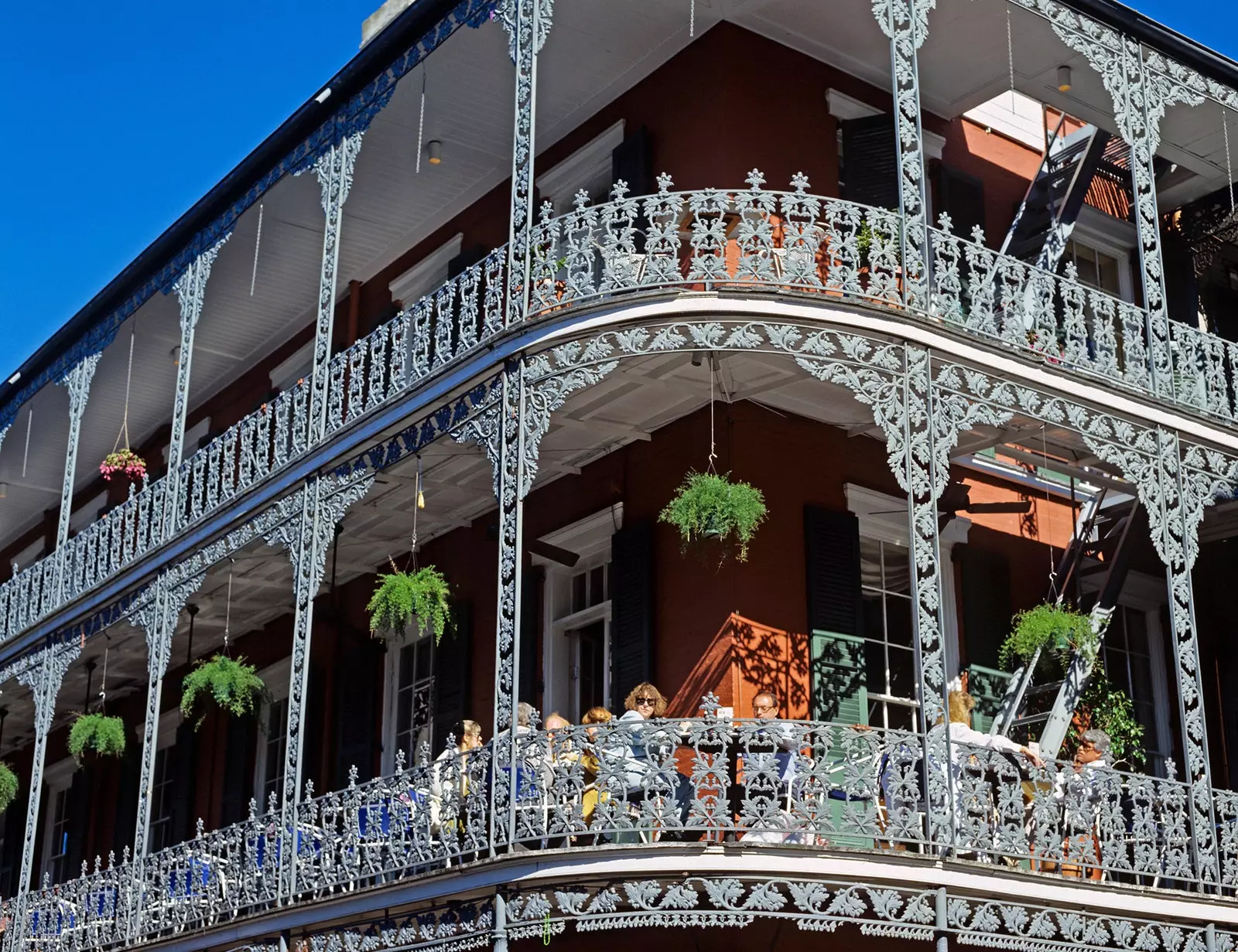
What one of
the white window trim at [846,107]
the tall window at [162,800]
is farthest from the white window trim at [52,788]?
the white window trim at [846,107]

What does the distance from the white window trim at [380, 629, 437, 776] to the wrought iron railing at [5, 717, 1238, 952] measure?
12.0 feet

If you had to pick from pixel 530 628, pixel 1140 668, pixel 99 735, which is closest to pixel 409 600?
pixel 530 628

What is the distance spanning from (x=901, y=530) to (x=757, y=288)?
3.14 meters

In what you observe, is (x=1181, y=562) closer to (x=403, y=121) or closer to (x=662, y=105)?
(x=662, y=105)

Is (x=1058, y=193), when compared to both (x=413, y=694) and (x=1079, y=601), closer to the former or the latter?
(x=1079, y=601)

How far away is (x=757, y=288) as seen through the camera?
11711mm

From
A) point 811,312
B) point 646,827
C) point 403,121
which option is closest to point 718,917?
point 646,827

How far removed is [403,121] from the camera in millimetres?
15594

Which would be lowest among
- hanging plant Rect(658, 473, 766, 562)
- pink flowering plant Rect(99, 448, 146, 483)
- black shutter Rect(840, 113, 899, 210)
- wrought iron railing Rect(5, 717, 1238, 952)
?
wrought iron railing Rect(5, 717, 1238, 952)

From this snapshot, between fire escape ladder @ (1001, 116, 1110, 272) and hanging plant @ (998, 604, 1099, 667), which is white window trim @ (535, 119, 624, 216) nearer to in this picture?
fire escape ladder @ (1001, 116, 1110, 272)

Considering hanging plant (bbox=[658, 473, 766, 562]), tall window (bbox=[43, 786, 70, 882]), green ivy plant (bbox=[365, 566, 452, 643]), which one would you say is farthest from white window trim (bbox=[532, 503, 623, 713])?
tall window (bbox=[43, 786, 70, 882])

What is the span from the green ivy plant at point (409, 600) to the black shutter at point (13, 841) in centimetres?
1205

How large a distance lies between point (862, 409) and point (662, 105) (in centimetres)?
305

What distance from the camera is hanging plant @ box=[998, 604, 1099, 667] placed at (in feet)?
41.0
